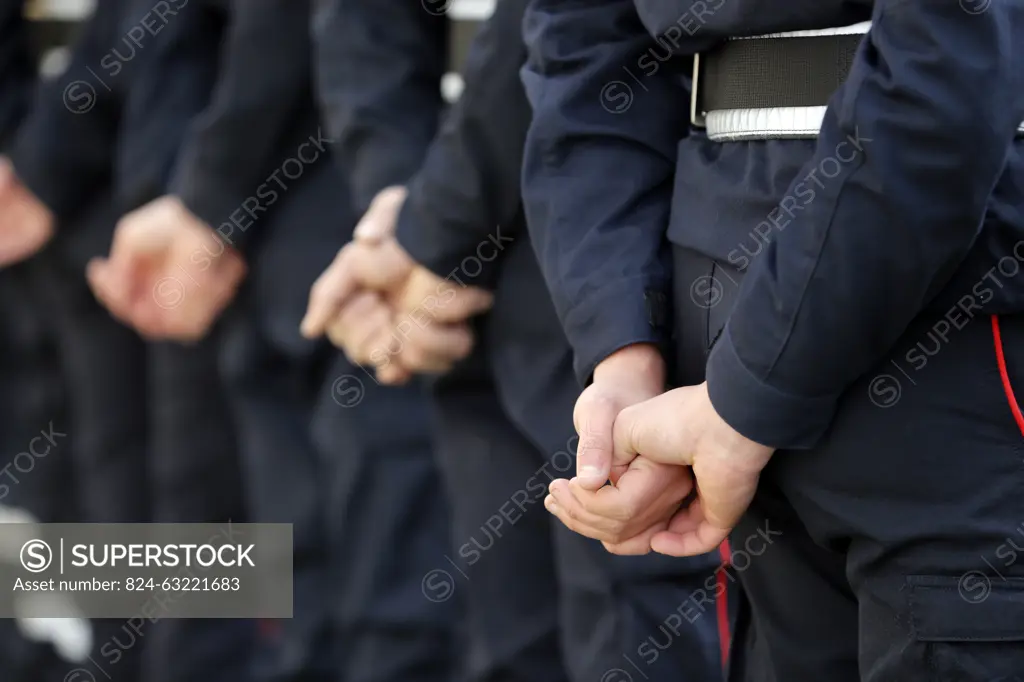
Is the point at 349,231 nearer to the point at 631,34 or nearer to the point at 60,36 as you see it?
the point at 631,34

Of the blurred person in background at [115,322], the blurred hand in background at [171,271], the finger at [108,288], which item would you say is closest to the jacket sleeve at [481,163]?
the blurred hand in background at [171,271]

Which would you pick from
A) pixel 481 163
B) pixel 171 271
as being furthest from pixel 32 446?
pixel 481 163

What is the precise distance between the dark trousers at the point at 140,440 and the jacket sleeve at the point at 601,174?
184 cm

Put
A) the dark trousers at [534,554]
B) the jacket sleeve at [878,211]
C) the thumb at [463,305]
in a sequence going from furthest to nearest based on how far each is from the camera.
Answer: the thumb at [463,305], the dark trousers at [534,554], the jacket sleeve at [878,211]

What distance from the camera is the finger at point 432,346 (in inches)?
74.1

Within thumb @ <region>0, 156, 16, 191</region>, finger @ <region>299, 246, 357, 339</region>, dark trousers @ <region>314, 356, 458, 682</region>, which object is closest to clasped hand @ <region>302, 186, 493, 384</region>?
finger @ <region>299, 246, 357, 339</region>

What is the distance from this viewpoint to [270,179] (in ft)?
8.46

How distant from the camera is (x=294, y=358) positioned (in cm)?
260

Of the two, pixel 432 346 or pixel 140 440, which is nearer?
pixel 432 346

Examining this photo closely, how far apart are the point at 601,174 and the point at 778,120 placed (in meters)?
0.24

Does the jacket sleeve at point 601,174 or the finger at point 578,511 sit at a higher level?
the jacket sleeve at point 601,174

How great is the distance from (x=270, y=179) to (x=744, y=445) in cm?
176

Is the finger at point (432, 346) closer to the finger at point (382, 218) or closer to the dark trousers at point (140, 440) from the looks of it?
the finger at point (382, 218)

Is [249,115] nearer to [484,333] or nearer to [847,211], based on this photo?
[484,333]
